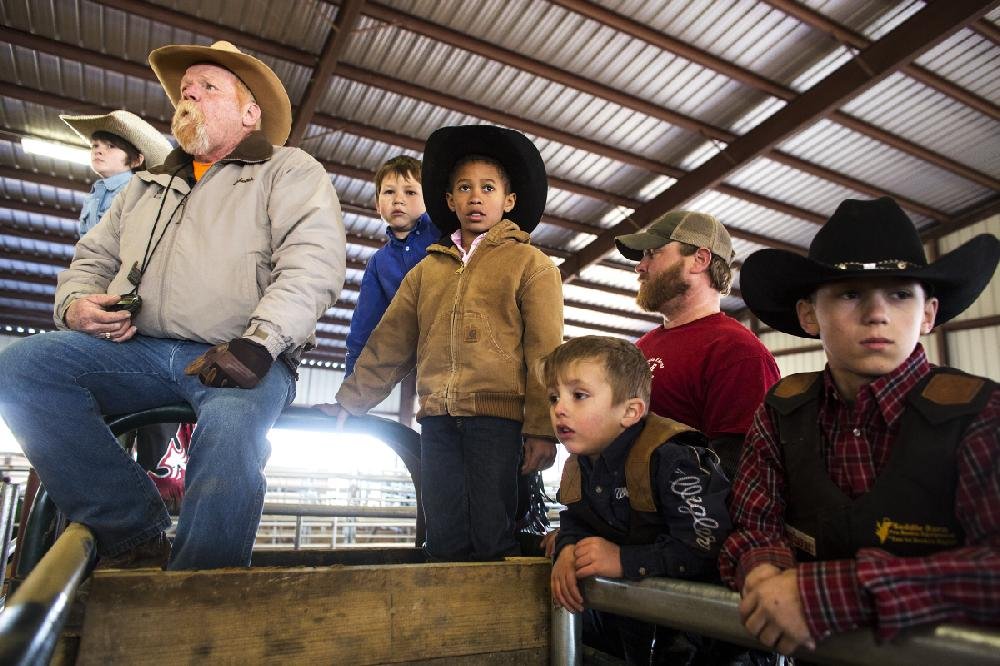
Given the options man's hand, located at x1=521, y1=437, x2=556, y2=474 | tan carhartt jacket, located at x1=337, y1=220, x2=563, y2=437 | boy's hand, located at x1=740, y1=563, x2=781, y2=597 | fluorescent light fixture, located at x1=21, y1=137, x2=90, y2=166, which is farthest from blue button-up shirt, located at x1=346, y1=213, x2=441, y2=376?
fluorescent light fixture, located at x1=21, y1=137, x2=90, y2=166

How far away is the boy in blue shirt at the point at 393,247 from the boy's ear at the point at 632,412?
165 centimetres

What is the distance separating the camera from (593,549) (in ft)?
4.60

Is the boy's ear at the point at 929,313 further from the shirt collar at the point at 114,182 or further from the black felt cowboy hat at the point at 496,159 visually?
the shirt collar at the point at 114,182

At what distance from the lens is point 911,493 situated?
3.67 ft

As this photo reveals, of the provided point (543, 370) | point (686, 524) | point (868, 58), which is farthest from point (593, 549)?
point (868, 58)

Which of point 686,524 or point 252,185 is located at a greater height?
point 252,185

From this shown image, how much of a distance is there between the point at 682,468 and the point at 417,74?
771cm

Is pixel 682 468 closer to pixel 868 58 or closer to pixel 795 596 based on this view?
pixel 795 596

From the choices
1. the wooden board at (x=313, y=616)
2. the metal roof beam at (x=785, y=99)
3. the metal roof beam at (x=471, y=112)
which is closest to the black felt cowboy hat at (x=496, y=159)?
the wooden board at (x=313, y=616)

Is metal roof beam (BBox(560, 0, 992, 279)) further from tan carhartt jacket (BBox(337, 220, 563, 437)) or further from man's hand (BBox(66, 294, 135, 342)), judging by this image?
man's hand (BBox(66, 294, 135, 342))

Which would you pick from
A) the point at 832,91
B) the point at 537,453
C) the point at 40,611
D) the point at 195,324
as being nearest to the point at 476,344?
the point at 537,453

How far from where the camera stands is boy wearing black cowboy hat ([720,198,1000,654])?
935mm

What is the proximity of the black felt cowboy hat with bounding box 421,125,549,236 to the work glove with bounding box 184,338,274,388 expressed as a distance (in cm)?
113

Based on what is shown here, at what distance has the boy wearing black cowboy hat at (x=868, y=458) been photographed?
0.94 m
